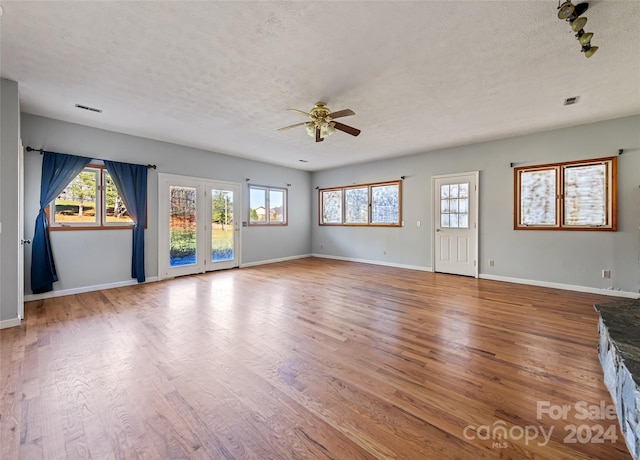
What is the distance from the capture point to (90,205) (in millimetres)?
4547

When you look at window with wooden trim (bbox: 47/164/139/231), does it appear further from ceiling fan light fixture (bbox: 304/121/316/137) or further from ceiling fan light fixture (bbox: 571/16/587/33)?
ceiling fan light fixture (bbox: 571/16/587/33)

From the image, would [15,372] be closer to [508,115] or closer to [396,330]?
[396,330]

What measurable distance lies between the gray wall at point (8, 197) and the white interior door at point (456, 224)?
22.5 feet

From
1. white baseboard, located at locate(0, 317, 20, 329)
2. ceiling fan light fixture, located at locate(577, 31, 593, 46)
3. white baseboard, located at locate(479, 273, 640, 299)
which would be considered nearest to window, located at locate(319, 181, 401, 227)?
white baseboard, located at locate(479, 273, 640, 299)

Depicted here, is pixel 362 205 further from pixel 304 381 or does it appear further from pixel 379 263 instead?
pixel 304 381

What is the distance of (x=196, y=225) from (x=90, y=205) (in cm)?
184

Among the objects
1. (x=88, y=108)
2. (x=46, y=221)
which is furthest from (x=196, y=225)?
(x=88, y=108)

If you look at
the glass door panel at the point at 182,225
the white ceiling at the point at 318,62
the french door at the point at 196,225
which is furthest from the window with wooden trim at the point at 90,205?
the white ceiling at the point at 318,62

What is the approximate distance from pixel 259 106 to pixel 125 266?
152 inches

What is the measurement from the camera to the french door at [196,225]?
17.8 feet

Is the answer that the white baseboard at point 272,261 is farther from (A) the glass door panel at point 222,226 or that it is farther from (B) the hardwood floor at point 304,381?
(B) the hardwood floor at point 304,381

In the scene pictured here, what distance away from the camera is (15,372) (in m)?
2.09

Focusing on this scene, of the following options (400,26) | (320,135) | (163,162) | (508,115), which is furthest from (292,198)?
(400,26)

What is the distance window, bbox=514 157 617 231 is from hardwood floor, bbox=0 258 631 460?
1.53 meters
